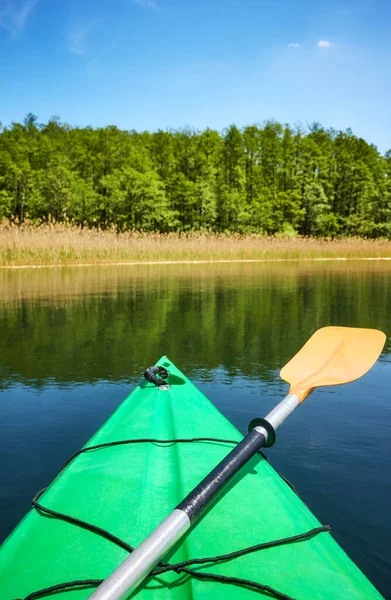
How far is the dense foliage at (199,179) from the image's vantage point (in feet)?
122

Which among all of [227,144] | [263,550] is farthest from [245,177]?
[263,550]

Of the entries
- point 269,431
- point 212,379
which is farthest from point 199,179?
point 269,431

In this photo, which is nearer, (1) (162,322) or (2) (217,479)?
(2) (217,479)

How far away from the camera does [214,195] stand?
38938mm

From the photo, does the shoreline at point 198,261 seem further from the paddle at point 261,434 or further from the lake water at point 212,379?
the paddle at point 261,434

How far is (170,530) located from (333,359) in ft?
6.87

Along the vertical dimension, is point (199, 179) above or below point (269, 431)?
above

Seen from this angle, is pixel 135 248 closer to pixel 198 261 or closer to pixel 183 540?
pixel 198 261

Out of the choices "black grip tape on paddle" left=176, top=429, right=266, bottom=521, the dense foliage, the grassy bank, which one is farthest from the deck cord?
the dense foliage

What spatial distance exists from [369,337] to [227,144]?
43694 mm

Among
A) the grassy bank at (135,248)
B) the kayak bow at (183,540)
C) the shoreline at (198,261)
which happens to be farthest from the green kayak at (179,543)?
the shoreline at (198,261)

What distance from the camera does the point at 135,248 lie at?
68.4 ft

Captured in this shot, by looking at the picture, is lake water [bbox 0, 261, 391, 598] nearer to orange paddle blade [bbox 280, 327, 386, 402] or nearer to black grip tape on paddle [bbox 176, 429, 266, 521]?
orange paddle blade [bbox 280, 327, 386, 402]

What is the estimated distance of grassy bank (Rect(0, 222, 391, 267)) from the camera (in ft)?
57.3
